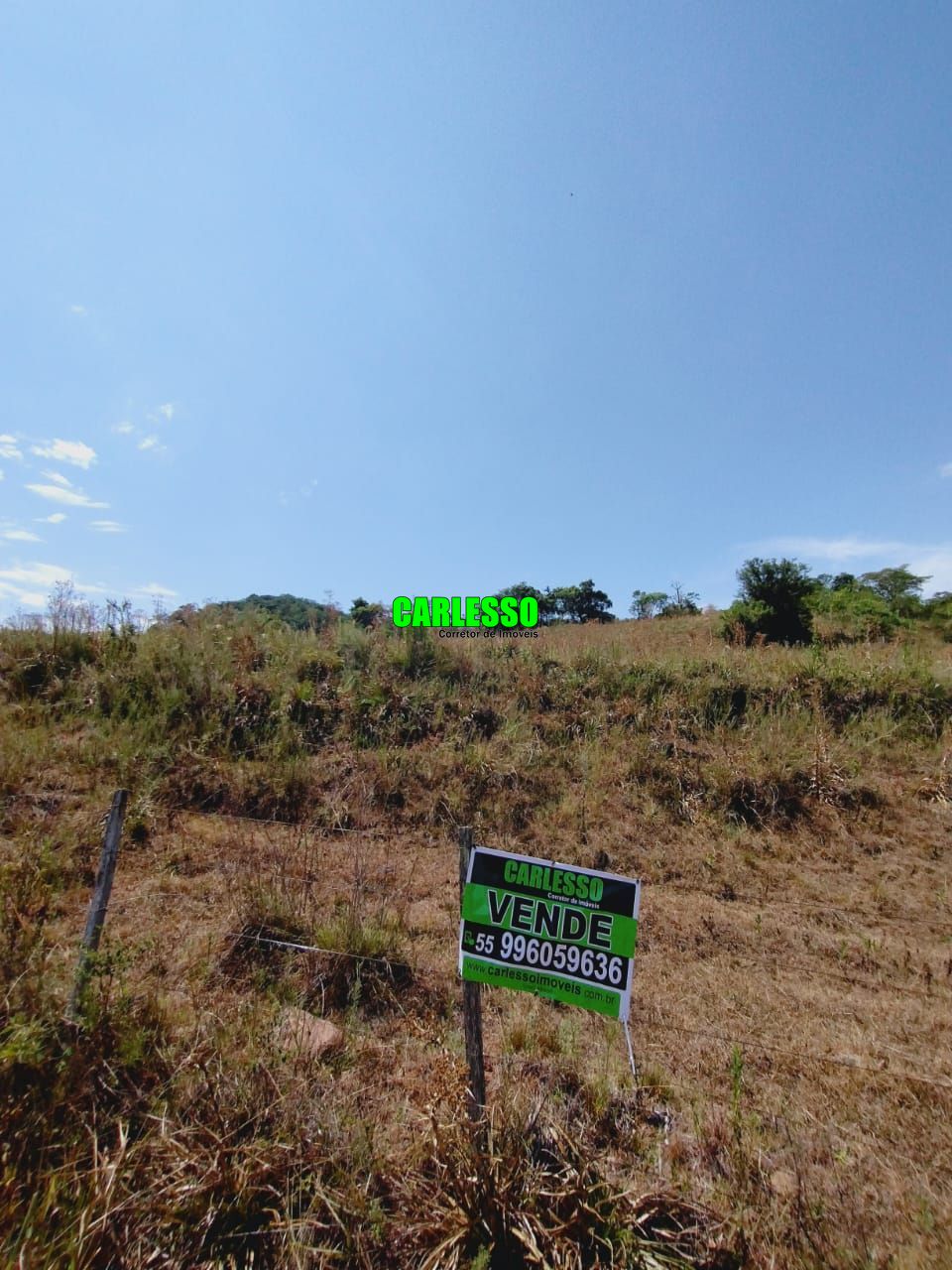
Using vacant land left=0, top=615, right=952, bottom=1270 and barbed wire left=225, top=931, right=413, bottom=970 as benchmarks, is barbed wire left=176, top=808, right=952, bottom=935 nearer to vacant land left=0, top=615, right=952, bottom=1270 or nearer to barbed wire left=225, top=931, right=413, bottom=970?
vacant land left=0, top=615, right=952, bottom=1270

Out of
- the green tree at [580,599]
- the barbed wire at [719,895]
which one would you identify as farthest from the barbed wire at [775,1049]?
the green tree at [580,599]

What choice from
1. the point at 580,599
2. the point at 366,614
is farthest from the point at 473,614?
the point at 580,599

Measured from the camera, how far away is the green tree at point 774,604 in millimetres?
11953

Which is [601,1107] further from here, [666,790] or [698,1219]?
[666,790]

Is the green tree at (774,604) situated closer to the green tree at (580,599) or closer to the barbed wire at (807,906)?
the barbed wire at (807,906)

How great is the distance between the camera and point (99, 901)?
2592 mm

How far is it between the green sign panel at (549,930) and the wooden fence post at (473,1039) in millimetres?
65

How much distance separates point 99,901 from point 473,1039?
1945mm

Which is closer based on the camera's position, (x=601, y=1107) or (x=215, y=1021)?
(x=601, y=1107)

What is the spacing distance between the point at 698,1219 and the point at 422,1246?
3.11 feet

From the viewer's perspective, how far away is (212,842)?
16.0 feet

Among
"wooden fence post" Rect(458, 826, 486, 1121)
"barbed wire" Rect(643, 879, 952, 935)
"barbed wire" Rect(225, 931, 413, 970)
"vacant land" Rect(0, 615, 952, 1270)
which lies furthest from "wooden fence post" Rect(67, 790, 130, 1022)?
"barbed wire" Rect(643, 879, 952, 935)

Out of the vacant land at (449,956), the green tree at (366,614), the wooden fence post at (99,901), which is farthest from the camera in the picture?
the green tree at (366,614)

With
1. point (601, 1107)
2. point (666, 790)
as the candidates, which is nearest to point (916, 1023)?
point (601, 1107)
